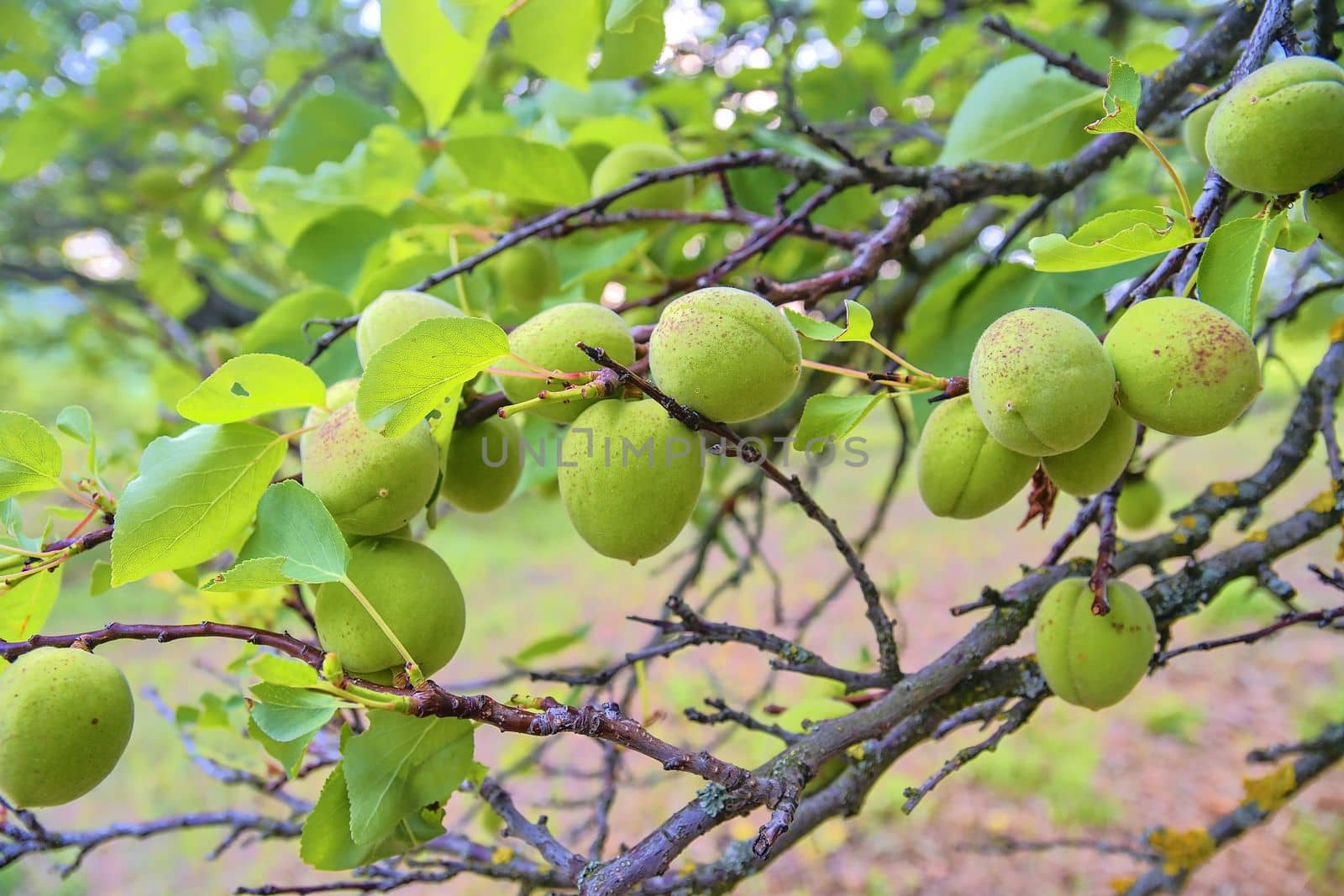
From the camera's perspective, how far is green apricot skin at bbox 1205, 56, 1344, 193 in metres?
0.64

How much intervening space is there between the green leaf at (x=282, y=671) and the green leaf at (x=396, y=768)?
0.15 meters

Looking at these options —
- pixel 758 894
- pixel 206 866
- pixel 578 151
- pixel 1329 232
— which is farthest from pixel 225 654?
pixel 1329 232

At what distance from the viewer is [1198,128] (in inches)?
37.8

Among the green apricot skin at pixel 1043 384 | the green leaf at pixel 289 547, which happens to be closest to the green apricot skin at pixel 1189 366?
the green apricot skin at pixel 1043 384

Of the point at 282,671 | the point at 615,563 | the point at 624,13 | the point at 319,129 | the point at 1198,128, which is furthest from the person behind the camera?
the point at 615,563

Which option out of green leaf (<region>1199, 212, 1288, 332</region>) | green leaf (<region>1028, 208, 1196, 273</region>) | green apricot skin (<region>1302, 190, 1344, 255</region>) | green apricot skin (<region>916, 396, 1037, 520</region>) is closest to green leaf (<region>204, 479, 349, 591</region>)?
green apricot skin (<region>916, 396, 1037, 520</region>)

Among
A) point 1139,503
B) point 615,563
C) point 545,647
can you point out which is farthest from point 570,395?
point 615,563

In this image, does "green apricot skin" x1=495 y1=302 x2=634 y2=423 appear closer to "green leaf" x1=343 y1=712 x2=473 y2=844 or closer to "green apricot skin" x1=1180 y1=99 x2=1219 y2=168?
"green leaf" x1=343 y1=712 x2=473 y2=844

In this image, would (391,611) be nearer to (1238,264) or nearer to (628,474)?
(628,474)

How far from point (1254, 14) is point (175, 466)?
1.31 m

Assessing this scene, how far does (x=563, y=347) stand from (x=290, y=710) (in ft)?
1.20

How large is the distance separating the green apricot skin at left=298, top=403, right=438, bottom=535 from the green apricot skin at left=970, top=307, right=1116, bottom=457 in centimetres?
48

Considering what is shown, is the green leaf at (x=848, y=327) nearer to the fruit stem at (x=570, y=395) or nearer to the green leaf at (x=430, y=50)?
the fruit stem at (x=570, y=395)

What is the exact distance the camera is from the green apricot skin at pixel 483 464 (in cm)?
84
